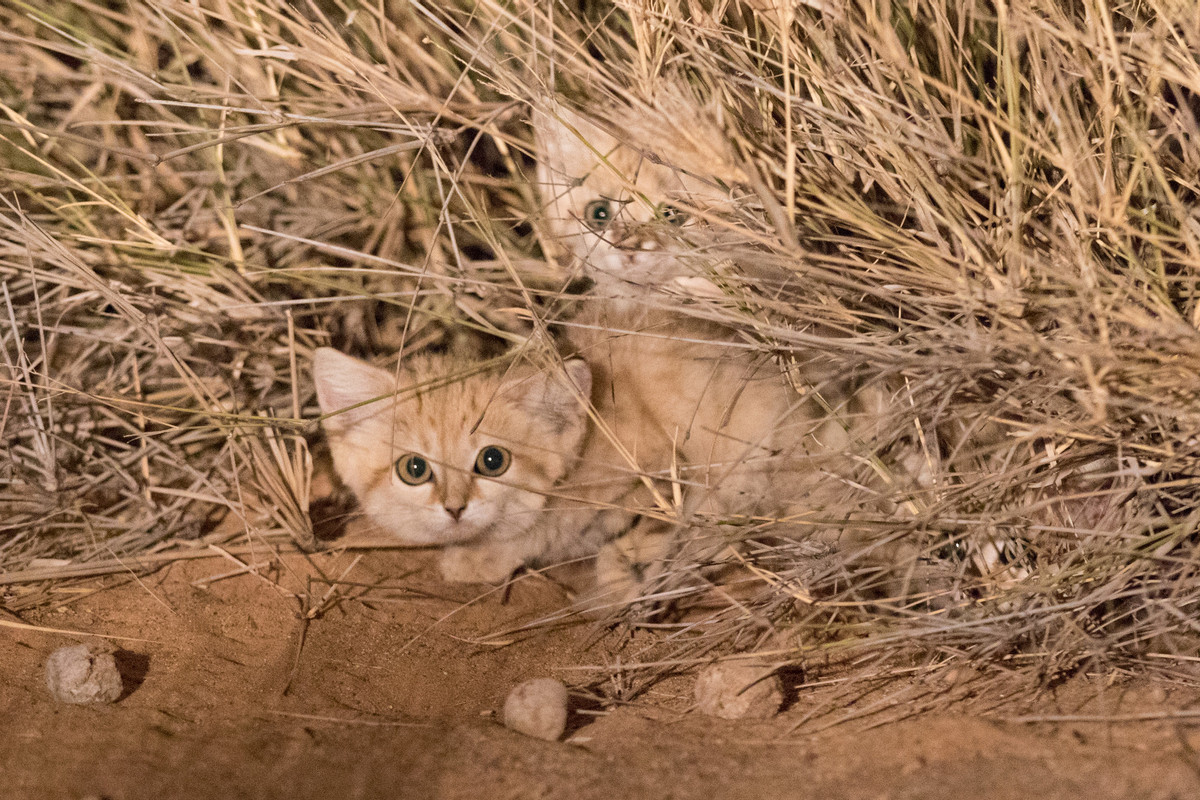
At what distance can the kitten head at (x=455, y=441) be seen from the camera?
184 cm

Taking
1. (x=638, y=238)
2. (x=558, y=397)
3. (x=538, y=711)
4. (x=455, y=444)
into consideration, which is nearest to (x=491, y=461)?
(x=455, y=444)

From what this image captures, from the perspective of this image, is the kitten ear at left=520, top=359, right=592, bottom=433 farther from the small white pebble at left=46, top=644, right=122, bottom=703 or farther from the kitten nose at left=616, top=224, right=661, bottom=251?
the small white pebble at left=46, top=644, right=122, bottom=703

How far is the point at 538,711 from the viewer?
134cm

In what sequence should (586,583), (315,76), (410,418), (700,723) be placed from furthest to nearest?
(315,76) → (586,583) → (410,418) → (700,723)

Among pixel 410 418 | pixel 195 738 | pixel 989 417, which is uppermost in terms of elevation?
pixel 989 417

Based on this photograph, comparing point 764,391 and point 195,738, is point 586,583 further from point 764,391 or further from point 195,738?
point 195,738

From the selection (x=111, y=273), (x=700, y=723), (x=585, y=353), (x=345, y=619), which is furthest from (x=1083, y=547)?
(x=111, y=273)

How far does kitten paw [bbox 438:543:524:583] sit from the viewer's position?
76.7 inches

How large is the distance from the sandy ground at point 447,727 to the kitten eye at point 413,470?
262 mm

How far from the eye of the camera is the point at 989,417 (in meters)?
1.34

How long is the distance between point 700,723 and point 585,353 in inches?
31.3

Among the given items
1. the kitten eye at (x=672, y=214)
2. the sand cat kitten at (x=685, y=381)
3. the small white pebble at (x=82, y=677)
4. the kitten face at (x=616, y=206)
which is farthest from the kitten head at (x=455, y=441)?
the small white pebble at (x=82, y=677)

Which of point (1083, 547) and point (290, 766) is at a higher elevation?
point (1083, 547)

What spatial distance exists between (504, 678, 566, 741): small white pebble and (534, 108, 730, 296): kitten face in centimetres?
70
